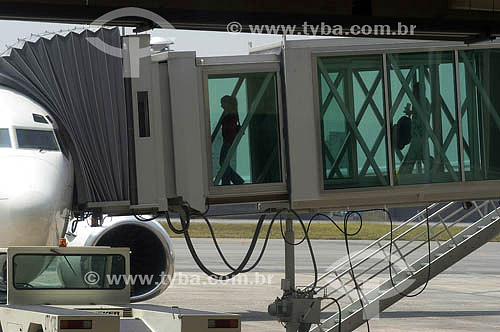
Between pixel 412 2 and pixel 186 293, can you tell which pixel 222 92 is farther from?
pixel 186 293

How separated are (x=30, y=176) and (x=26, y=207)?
0.76m

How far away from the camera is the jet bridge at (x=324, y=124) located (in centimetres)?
1409

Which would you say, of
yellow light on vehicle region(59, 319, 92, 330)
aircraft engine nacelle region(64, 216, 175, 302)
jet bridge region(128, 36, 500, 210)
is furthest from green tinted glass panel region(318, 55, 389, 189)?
aircraft engine nacelle region(64, 216, 175, 302)

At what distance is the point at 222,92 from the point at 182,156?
3.49 feet

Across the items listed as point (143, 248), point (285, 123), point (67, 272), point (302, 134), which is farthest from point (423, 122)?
point (143, 248)

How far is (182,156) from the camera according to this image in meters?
14.0

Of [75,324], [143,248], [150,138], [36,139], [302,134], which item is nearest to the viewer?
[75,324]

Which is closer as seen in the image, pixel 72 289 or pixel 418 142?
pixel 72 289

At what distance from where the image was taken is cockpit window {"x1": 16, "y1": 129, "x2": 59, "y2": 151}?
15977 millimetres

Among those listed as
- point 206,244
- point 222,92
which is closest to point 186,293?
point 222,92

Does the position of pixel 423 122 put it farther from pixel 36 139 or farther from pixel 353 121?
pixel 36 139

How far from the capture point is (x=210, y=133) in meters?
14.2

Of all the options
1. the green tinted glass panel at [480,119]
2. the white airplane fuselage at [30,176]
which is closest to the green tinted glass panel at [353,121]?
the green tinted glass panel at [480,119]

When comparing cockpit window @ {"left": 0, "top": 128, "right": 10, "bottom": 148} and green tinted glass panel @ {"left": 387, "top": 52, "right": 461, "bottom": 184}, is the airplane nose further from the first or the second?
green tinted glass panel @ {"left": 387, "top": 52, "right": 461, "bottom": 184}
